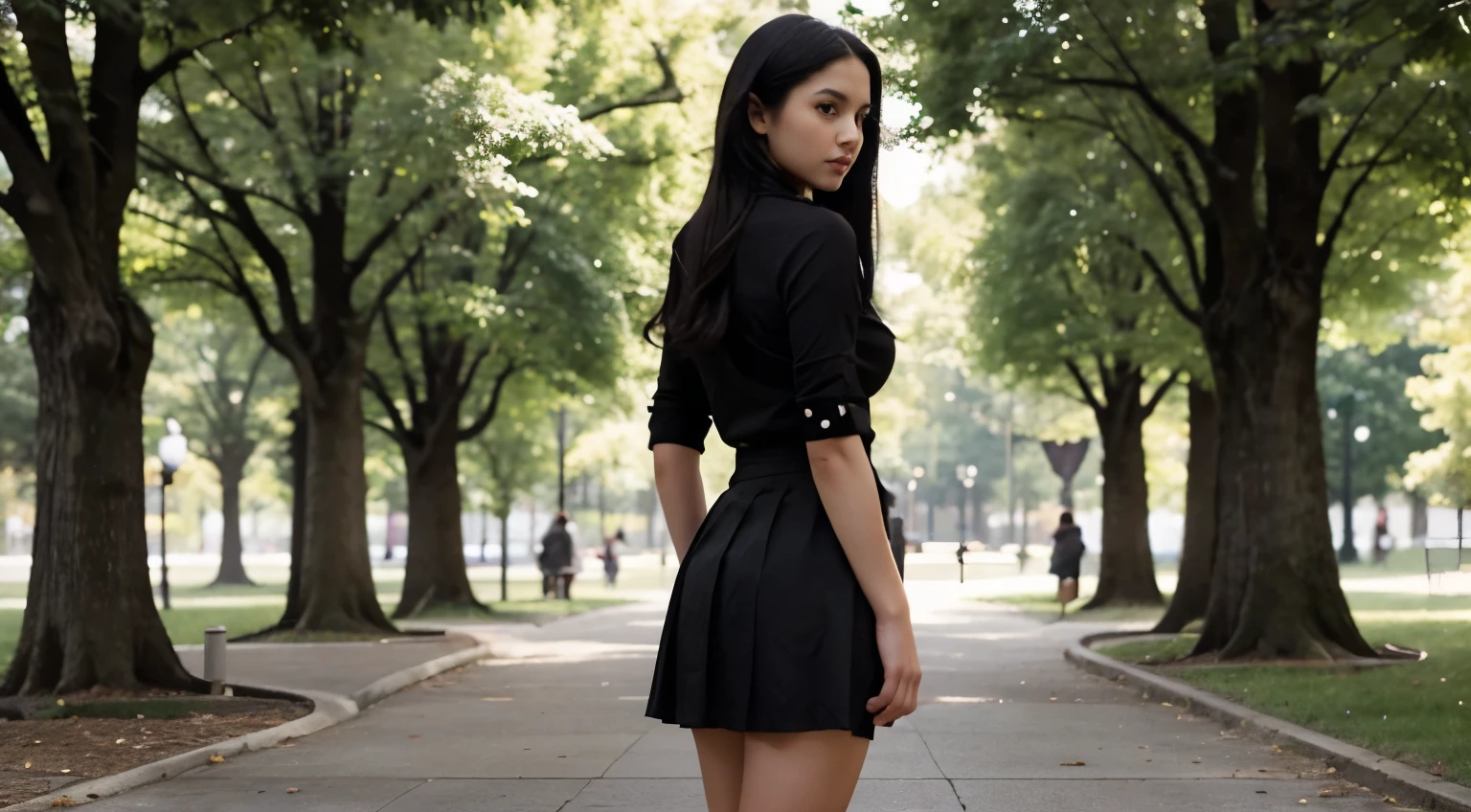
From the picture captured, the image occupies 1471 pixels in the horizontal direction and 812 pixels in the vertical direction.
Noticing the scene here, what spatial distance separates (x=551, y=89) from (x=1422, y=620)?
1368cm

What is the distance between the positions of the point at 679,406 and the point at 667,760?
791 cm

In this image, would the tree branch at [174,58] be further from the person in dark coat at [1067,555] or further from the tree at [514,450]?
the person in dark coat at [1067,555]

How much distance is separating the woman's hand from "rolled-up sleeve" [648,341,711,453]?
0.62 m

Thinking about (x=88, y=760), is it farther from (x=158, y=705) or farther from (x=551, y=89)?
(x=551, y=89)

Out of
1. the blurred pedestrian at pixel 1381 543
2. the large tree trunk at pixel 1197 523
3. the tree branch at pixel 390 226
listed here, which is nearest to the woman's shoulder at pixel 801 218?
the tree branch at pixel 390 226

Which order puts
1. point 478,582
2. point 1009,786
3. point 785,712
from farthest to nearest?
point 478,582
point 1009,786
point 785,712

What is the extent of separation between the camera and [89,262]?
45.5 ft

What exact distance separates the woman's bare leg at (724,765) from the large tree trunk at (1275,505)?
15.0 m

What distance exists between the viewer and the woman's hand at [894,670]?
9.85ft

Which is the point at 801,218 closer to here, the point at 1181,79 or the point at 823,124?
the point at 823,124

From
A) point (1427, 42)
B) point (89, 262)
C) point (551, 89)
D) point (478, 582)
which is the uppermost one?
point (551, 89)

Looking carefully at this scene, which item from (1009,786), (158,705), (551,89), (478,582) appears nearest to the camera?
(1009,786)

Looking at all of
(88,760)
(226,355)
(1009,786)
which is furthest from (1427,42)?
(226,355)

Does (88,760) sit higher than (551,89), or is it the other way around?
(551,89)
